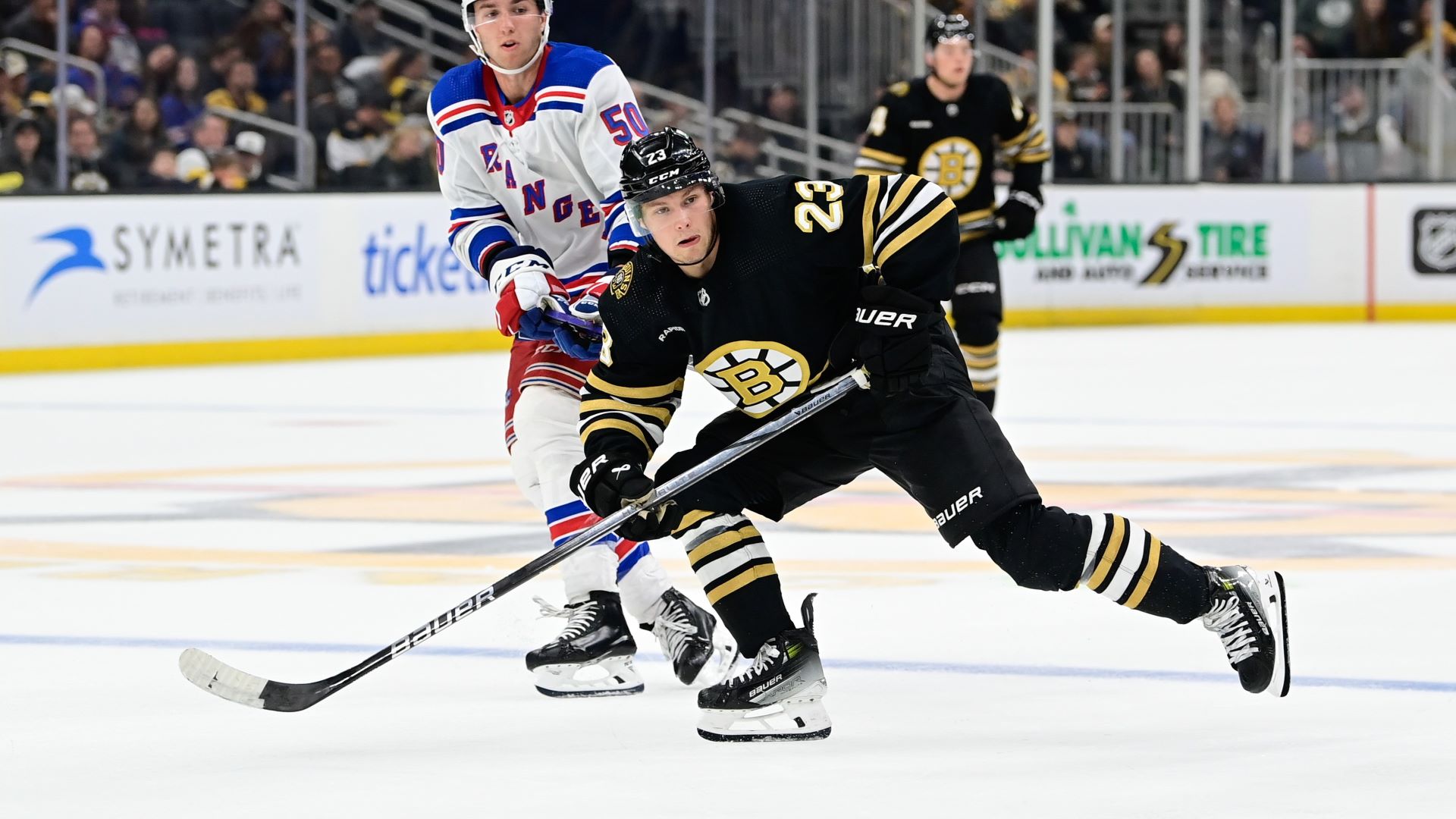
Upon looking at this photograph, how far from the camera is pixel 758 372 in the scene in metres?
3.24

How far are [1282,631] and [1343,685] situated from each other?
18 centimetres

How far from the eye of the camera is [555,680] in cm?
348

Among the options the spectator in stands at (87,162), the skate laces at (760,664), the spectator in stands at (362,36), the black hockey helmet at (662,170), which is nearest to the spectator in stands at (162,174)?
the spectator in stands at (87,162)

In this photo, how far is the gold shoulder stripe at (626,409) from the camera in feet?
10.7

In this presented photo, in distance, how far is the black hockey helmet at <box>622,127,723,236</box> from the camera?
309 centimetres

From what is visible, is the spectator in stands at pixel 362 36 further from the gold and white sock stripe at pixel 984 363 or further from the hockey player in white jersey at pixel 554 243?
the hockey player in white jersey at pixel 554 243

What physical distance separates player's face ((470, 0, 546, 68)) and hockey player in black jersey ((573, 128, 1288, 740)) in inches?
24.1

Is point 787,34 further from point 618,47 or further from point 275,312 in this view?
point 275,312

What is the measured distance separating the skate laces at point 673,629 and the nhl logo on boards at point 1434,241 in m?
10.2

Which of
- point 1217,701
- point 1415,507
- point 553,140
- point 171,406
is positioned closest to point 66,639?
point 553,140

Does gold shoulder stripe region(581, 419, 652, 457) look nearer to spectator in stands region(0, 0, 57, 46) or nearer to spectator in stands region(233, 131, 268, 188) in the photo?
spectator in stands region(0, 0, 57, 46)

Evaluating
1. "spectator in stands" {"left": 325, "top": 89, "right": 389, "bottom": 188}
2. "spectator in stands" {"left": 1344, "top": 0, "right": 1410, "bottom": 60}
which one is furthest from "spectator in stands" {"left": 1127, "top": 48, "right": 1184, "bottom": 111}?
"spectator in stands" {"left": 325, "top": 89, "right": 389, "bottom": 188}

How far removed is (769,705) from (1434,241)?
1073 centimetres

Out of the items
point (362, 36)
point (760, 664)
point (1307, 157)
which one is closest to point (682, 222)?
point (760, 664)
